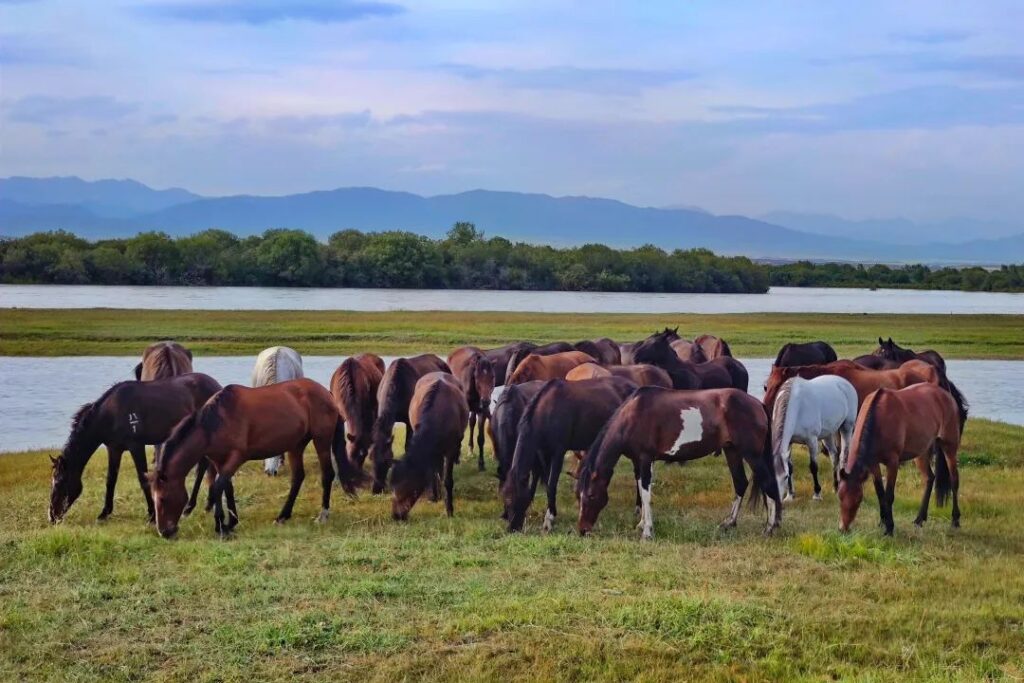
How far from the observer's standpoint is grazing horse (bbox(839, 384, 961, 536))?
971 cm

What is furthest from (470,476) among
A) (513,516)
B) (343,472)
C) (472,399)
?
(513,516)

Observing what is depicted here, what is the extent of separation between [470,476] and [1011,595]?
7.34 m

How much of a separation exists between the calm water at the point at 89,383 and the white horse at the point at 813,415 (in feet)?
32.0

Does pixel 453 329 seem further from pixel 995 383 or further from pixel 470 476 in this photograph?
pixel 470 476

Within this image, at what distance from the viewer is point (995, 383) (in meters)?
27.0

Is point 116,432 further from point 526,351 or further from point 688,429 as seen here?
point 526,351

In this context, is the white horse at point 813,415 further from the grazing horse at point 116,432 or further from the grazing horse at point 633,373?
the grazing horse at point 116,432

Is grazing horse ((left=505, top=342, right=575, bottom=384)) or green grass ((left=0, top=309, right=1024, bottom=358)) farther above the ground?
grazing horse ((left=505, top=342, right=575, bottom=384))

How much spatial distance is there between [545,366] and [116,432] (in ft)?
20.7

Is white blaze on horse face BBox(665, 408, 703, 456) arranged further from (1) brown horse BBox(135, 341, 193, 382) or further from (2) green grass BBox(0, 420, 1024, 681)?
(1) brown horse BBox(135, 341, 193, 382)

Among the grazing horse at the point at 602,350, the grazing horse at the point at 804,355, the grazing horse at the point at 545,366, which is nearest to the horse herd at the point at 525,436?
the grazing horse at the point at 545,366

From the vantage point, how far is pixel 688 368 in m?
14.8

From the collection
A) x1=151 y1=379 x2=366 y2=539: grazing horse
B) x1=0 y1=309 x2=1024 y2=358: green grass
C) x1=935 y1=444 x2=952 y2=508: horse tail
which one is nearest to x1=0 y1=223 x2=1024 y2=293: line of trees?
x1=0 y1=309 x2=1024 y2=358: green grass

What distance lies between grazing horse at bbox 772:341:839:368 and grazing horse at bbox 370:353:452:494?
7.27 metres
